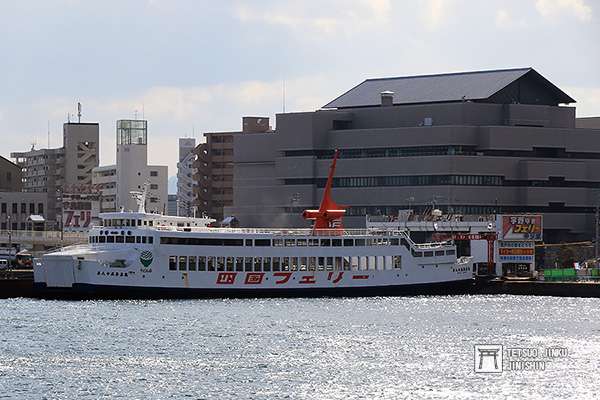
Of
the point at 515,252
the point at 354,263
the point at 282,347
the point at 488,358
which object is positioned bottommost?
the point at 488,358

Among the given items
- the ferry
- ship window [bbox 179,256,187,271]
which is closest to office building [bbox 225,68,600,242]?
the ferry

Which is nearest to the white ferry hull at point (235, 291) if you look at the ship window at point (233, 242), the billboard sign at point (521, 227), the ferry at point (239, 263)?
the ferry at point (239, 263)

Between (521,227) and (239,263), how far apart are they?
3136 centimetres

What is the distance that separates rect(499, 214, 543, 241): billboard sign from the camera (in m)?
153

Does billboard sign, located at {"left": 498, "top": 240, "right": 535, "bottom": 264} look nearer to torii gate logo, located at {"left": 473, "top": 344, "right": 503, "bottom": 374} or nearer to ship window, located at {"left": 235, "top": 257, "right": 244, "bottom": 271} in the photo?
ship window, located at {"left": 235, "top": 257, "right": 244, "bottom": 271}

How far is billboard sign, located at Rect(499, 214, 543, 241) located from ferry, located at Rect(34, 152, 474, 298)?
8.12 metres

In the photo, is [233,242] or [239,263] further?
[239,263]

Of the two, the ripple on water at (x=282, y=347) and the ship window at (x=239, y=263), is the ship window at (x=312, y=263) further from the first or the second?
the ripple on water at (x=282, y=347)

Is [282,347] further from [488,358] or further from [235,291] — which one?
[235,291]

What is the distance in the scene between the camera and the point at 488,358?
89.5m

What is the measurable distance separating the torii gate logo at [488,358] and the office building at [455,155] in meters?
88.6

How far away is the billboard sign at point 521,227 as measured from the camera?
15275cm

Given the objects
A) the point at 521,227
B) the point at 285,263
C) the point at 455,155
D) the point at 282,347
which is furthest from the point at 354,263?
the point at 455,155

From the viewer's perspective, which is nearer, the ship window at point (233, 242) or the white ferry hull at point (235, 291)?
the white ferry hull at point (235, 291)
